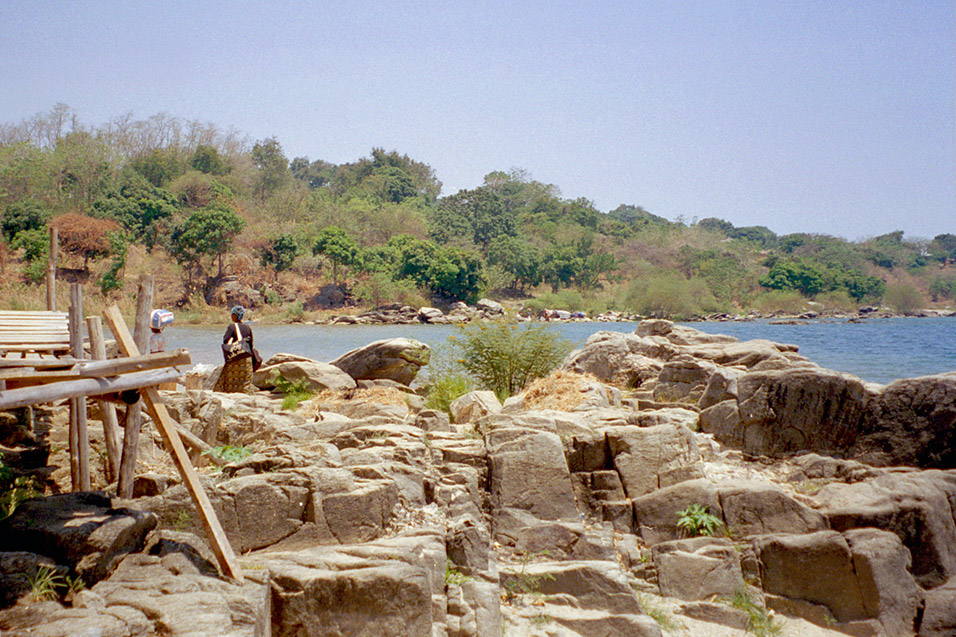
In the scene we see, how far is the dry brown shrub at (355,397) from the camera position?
899 centimetres

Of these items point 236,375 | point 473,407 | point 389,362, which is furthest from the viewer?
point 389,362

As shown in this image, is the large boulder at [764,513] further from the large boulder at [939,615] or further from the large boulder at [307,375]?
the large boulder at [307,375]

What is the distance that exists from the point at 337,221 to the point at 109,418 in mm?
48026

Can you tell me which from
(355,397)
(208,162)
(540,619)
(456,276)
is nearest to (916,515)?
(540,619)

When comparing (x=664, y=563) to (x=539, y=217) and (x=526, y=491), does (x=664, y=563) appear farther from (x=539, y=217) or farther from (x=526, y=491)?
(x=539, y=217)

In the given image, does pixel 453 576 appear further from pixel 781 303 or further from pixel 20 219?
pixel 781 303

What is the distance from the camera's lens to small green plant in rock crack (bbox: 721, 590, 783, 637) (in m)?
5.36

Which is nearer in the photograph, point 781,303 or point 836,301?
point 781,303

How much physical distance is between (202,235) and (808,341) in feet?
102

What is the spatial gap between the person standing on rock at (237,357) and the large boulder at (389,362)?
2864 millimetres

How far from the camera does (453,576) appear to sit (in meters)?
4.93

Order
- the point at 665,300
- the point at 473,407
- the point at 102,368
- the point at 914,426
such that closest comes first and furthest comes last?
the point at 102,368
the point at 914,426
the point at 473,407
the point at 665,300

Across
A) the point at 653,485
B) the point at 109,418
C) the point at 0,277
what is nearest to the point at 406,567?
the point at 109,418

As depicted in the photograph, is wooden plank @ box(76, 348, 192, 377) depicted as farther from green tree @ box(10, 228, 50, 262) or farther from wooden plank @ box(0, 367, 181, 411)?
green tree @ box(10, 228, 50, 262)
